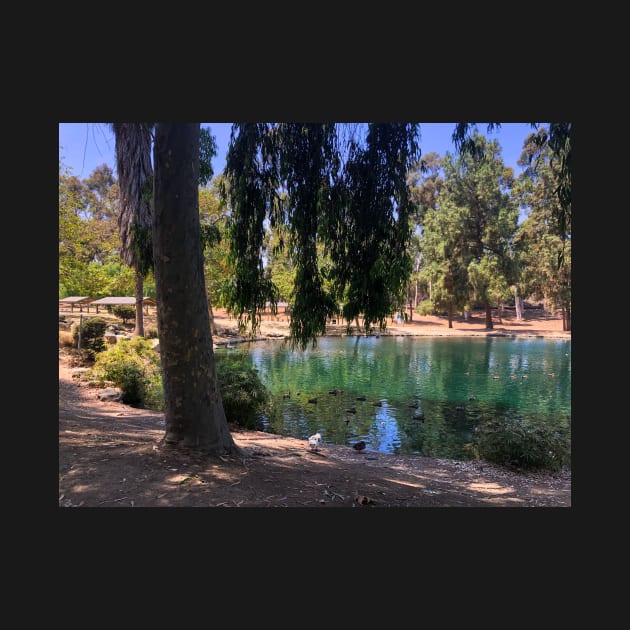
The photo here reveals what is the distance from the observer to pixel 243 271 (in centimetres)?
450

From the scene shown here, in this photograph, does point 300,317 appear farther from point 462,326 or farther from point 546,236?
point 462,326

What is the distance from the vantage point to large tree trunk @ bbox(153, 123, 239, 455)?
12.0 ft

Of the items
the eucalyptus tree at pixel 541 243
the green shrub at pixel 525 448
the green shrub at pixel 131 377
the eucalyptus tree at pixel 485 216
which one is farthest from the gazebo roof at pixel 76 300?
the eucalyptus tree at pixel 541 243

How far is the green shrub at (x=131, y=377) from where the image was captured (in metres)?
7.80

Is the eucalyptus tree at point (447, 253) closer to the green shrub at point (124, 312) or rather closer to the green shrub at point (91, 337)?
the green shrub at point (124, 312)

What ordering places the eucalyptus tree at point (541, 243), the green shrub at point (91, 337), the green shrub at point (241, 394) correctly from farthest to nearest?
the eucalyptus tree at point (541, 243)
the green shrub at point (91, 337)
the green shrub at point (241, 394)

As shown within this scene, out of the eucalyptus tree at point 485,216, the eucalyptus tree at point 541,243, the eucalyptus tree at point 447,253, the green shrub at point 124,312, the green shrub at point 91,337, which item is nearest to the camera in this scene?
the green shrub at point 91,337

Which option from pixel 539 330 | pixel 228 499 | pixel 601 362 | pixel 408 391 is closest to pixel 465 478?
pixel 601 362

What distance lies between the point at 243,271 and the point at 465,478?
10.6 feet

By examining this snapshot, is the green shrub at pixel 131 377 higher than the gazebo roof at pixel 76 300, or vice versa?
the gazebo roof at pixel 76 300

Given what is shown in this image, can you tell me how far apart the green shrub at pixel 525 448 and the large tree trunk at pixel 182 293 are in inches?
139

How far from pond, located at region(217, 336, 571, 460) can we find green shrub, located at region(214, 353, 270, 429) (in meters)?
0.40

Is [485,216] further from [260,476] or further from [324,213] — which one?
[260,476]

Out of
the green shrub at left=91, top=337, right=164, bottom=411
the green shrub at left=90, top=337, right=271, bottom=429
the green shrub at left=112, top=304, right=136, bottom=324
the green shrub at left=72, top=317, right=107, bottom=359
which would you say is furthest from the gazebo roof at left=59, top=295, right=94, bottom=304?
the green shrub at left=112, top=304, right=136, bottom=324
